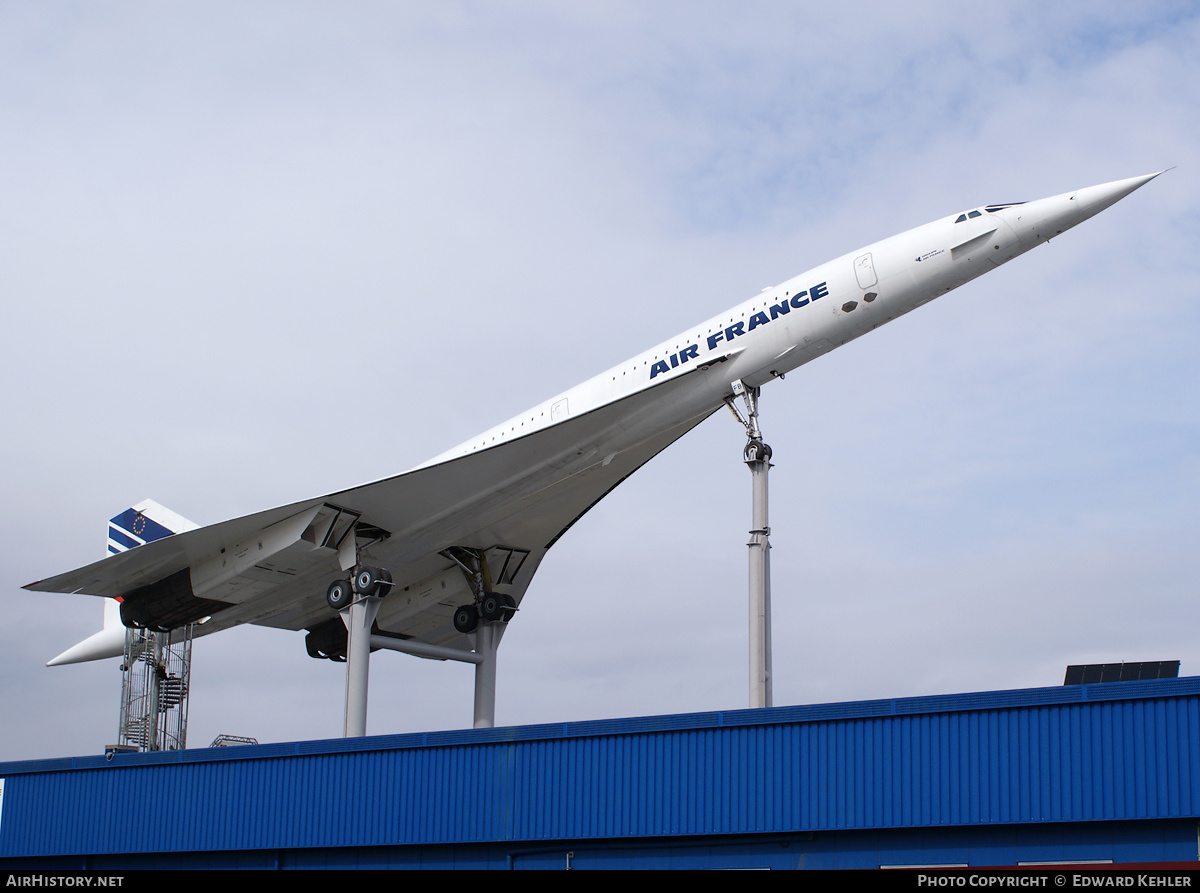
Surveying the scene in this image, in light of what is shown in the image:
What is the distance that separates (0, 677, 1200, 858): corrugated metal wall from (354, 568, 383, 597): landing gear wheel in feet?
16.2

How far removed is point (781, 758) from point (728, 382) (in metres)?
6.48

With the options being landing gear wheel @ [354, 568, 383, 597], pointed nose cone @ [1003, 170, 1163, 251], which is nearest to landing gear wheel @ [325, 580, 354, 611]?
landing gear wheel @ [354, 568, 383, 597]

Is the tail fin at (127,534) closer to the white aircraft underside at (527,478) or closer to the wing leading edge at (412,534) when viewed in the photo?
the white aircraft underside at (527,478)

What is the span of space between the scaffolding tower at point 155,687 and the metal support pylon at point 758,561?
1516cm

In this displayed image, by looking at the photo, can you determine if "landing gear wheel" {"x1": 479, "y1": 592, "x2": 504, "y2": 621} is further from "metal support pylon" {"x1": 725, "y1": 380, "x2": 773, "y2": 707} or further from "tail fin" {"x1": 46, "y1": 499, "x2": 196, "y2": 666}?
"metal support pylon" {"x1": 725, "y1": 380, "x2": 773, "y2": 707}

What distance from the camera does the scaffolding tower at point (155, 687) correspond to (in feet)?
90.7

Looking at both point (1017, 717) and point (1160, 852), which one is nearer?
point (1160, 852)

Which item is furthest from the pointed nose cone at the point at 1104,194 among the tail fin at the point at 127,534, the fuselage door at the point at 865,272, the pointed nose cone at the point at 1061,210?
the tail fin at the point at 127,534

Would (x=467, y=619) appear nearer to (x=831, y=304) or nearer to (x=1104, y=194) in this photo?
(x=831, y=304)

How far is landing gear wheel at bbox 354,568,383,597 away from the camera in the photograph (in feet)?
78.5

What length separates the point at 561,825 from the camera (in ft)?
54.1
